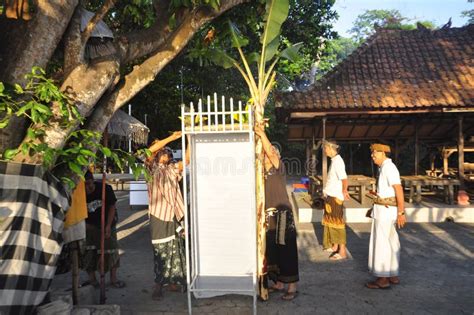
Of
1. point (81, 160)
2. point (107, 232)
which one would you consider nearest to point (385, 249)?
point (107, 232)

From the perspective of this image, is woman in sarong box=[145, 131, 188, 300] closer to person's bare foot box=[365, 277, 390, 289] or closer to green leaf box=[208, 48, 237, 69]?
green leaf box=[208, 48, 237, 69]

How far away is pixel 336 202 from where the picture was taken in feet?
20.6

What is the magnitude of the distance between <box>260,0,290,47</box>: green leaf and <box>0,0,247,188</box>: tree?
0.95 meters

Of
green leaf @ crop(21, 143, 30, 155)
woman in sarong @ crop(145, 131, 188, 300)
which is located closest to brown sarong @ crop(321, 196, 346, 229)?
woman in sarong @ crop(145, 131, 188, 300)

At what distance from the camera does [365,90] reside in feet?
30.5

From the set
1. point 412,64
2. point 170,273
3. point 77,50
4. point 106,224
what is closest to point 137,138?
point 106,224

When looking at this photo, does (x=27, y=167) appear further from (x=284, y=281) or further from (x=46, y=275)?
(x=284, y=281)

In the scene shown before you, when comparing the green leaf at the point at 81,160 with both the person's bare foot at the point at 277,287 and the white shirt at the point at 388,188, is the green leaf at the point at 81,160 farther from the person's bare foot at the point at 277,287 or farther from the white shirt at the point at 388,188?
the white shirt at the point at 388,188

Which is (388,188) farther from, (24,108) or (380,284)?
(24,108)

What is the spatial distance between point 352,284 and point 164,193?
2677 mm

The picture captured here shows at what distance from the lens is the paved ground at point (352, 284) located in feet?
14.8

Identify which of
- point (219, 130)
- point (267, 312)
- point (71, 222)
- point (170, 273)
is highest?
point (219, 130)

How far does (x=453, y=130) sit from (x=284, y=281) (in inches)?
343

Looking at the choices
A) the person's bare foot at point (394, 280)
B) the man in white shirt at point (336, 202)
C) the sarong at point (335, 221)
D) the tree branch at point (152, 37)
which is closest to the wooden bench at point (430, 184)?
the man in white shirt at point (336, 202)
